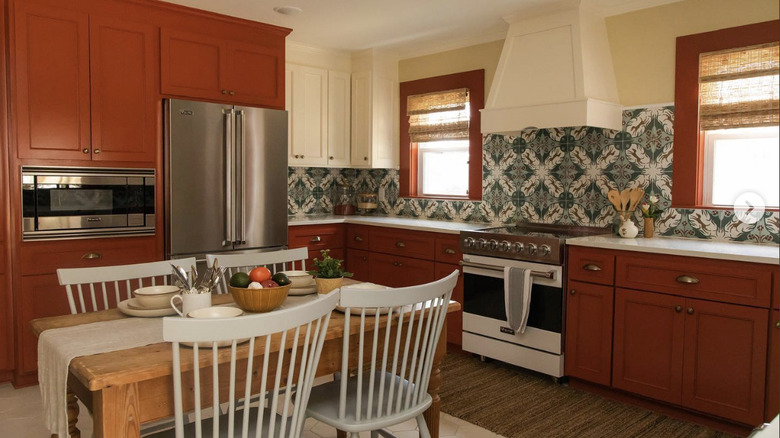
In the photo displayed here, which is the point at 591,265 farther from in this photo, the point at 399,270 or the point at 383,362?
the point at 383,362

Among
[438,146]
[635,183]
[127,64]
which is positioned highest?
[127,64]

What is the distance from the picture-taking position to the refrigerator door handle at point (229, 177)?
4137mm

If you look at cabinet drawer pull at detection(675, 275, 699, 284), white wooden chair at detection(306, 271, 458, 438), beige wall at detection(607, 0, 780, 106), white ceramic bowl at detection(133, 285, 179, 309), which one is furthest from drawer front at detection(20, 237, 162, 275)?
beige wall at detection(607, 0, 780, 106)

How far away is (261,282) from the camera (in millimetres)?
2121

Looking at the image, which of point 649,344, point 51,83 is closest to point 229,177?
point 51,83

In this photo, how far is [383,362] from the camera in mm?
2057

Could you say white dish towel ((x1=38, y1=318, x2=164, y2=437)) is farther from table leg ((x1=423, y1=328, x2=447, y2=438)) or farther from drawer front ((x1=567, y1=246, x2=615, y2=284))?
drawer front ((x1=567, y1=246, x2=615, y2=284))

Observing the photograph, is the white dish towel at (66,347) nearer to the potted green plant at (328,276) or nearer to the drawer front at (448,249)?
the potted green plant at (328,276)

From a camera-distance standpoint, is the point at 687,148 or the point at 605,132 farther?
the point at 605,132

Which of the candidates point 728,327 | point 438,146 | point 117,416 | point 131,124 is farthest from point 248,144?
point 728,327

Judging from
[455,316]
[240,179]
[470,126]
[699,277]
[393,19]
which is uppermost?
[393,19]

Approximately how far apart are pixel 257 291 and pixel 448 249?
2357 mm

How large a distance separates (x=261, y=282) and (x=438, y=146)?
3249 millimetres

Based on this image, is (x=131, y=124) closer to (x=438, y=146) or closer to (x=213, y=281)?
(x=213, y=281)
